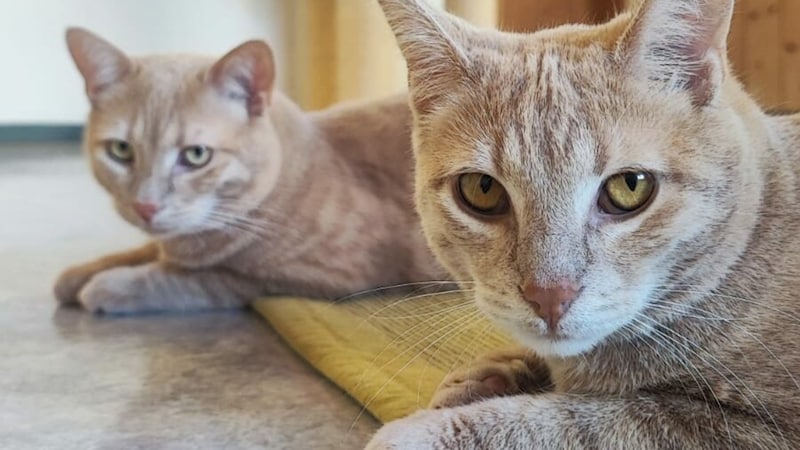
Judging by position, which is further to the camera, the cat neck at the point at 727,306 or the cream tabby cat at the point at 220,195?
the cream tabby cat at the point at 220,195

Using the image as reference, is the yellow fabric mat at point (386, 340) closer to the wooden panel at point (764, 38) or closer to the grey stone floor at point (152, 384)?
the grey stone floor at point (152, 384)

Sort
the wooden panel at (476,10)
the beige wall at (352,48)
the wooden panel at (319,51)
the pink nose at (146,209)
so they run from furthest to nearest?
the wooden panel at (319,51), the beige wall at (352,48), the wooden panel at (476,10), the pink nose at (146,209)

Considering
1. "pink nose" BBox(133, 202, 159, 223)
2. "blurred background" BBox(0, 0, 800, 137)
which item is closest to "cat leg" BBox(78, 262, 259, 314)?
"pink nose" BBox(133, 202, 159, 223)

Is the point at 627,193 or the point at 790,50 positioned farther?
the point at 790,50

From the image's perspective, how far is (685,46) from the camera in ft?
3.33

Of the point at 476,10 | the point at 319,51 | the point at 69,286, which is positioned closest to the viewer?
the point at 69,286

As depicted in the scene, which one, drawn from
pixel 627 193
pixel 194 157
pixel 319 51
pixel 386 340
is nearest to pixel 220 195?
pixel 194 157

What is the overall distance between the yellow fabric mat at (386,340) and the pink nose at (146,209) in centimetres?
28

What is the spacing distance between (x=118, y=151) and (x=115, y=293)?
286mm

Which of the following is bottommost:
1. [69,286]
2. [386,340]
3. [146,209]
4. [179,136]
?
[69,286]

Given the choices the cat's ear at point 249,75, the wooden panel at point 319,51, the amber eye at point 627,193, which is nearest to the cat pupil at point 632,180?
the amber eye at point 627,193

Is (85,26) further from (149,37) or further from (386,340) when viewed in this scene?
(386,340)

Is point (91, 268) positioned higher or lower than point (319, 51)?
lower

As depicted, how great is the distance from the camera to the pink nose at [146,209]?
1.83 m
